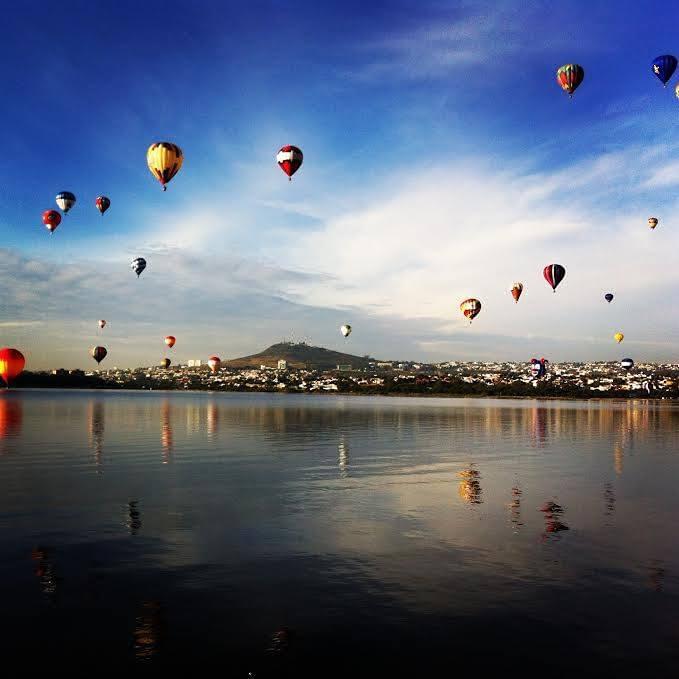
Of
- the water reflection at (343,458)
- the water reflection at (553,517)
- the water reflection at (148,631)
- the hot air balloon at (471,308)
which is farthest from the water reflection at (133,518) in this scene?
the hot air balloon at (471,308)

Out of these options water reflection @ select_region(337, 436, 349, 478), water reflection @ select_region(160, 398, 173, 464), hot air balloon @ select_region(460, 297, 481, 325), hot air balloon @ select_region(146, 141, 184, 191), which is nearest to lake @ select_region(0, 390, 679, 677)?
water reflection @ select_region(337, 436, 349, 478)

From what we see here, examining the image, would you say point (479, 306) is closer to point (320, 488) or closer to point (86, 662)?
point (320, 488)

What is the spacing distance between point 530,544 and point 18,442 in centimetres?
2837

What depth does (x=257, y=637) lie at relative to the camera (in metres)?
8.09

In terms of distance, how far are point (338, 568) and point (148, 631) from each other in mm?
3724

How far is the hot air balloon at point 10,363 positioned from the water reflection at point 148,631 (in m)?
58.6

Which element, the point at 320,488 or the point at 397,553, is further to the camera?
the point at 320,488

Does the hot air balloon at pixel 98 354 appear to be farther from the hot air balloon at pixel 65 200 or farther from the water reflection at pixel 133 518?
the water reflection at pixel 133 518

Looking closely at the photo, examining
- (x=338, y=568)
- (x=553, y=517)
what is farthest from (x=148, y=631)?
(x=553, y=517)

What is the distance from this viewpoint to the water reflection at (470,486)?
18.1 meters

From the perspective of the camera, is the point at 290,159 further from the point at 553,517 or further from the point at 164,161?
the point at 553,517

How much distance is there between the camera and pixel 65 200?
61750 mm

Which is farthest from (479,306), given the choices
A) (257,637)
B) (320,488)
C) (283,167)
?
(257,637)

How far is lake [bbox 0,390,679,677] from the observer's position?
25.5 feet
